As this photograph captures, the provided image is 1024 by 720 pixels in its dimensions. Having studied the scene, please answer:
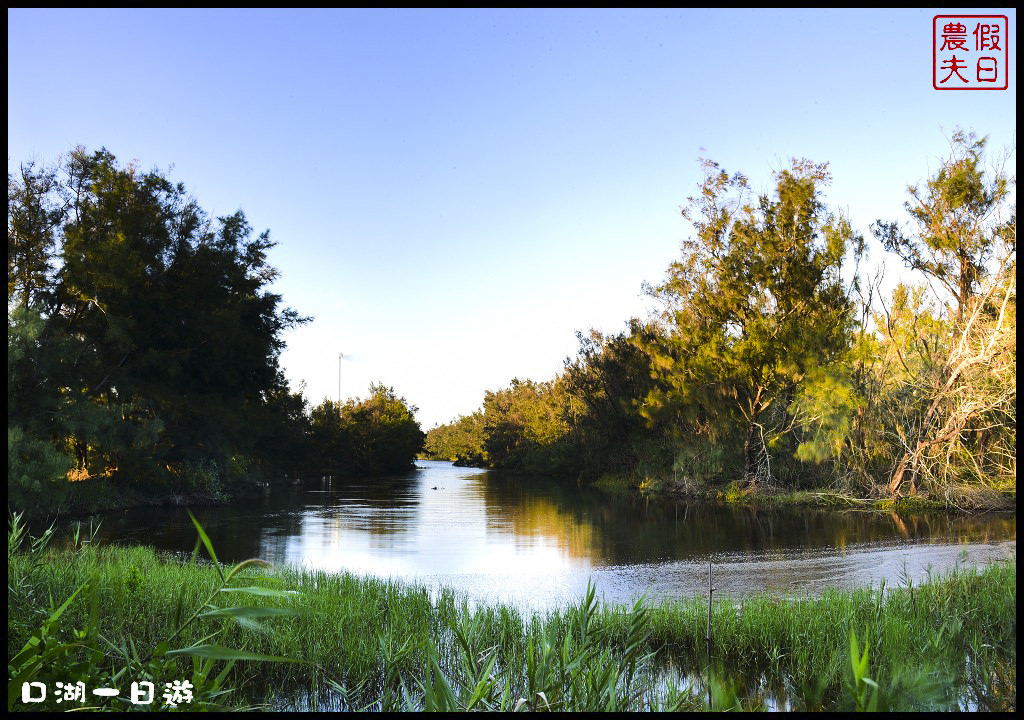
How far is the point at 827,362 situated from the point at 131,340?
2190 cm

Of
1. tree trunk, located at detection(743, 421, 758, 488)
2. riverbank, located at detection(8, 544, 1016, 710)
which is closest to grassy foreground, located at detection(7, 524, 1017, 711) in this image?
riverbank, located at detection(8, 544, 1016, 710)

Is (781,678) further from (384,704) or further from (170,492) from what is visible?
(170,492)

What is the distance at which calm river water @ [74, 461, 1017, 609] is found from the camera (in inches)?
420

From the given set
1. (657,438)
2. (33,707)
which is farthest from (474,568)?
(657,438)

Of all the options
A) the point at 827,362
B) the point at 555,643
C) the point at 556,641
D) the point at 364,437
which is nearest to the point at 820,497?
the point at 827,362

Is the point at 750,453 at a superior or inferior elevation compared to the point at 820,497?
superior

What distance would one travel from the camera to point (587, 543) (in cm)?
1551

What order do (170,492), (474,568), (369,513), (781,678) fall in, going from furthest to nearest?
(170,492)
(369,513)
(474,568)
(781,678)

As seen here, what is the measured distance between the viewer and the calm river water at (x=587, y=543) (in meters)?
10.7

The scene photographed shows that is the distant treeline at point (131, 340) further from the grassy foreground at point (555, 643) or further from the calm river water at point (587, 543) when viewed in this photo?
the grassy foreground at point (555, 643)

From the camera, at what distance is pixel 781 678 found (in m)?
5.65

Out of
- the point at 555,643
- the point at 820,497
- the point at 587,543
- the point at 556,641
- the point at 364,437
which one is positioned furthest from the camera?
the point at 364,437

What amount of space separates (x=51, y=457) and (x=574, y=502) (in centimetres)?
1655

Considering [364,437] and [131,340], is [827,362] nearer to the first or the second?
[131,340]
